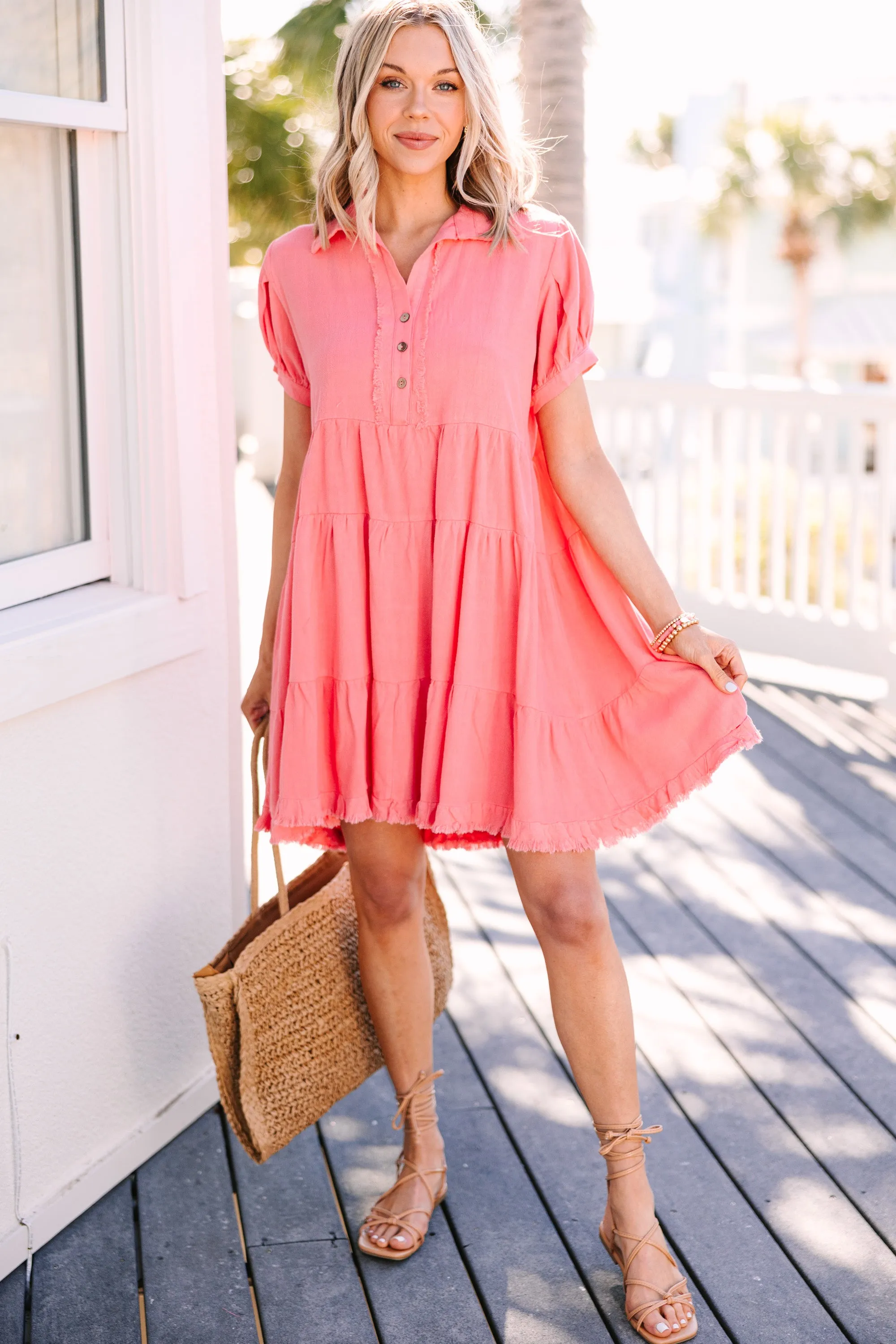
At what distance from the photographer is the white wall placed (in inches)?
82.7

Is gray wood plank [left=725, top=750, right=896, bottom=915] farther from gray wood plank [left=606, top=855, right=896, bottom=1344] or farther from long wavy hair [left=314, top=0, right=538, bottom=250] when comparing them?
long wavy hair [left=314, top=0, right=538, bottom=250]

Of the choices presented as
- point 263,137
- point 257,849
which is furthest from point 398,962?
point 263,137

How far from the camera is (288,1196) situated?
2303 mm

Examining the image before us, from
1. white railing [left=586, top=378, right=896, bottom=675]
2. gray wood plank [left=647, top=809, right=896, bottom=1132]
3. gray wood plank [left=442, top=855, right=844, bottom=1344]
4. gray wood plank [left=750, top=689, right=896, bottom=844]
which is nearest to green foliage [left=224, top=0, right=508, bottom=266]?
white railing [left=586, top=378, right=896, bottom=675]

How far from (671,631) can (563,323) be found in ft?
1.51

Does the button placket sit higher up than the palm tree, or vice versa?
the palm tree

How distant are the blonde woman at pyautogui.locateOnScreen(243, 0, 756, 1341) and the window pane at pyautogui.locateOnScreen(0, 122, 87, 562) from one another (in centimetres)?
39

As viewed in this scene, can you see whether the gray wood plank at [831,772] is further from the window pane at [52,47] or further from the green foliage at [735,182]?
the green foliage at [735,182]

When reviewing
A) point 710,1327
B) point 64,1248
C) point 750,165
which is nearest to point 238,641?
point 64,1248

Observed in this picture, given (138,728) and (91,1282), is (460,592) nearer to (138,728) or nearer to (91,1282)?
(138,728)

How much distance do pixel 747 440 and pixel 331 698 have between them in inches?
154

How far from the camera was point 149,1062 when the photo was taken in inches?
95.1

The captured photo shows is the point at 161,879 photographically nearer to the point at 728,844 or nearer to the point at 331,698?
the point at 331,698

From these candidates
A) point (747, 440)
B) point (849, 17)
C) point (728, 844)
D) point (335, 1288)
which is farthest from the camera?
point (849, 17)
